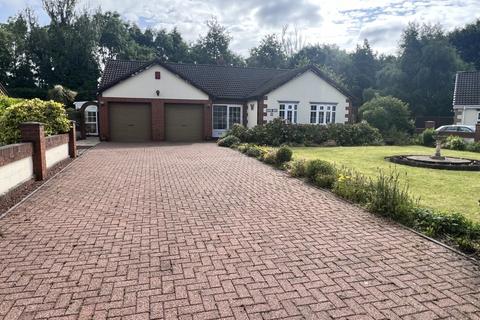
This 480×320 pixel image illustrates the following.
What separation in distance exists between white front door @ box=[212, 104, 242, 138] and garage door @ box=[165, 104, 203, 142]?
146 centimetres

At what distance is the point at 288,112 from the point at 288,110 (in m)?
0.15

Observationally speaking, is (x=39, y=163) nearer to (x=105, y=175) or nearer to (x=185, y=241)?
(x=105, y=175)

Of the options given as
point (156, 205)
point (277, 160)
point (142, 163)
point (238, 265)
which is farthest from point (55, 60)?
point (238, 265)

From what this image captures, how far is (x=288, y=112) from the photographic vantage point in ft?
81.8

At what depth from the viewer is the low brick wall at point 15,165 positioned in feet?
23.7

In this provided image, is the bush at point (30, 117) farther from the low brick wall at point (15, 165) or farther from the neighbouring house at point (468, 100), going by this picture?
the neighbouring house at point (468, 100)

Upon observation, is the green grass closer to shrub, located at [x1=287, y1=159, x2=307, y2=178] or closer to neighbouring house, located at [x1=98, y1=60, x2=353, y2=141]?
shrub, located at [x1=287, y1=159, x2=307, y2=178]

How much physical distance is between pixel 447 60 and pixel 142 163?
41348 millimetres

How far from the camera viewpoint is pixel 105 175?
10344 millimetres

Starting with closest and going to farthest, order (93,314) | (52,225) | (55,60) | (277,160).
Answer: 1. (93,314)
2. (52,225)
3. (277,160)
4. (55,60)

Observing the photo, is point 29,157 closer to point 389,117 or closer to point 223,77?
point 223,77

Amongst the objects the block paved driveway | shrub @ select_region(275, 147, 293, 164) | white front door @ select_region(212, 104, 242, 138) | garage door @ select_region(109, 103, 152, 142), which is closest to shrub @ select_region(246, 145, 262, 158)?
shrub @ select_region(275, 147, 293, 164)

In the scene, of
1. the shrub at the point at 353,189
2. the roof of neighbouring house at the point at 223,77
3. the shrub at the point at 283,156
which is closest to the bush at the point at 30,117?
the shrub at the point at 283,156

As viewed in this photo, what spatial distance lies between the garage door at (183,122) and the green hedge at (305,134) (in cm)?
350
